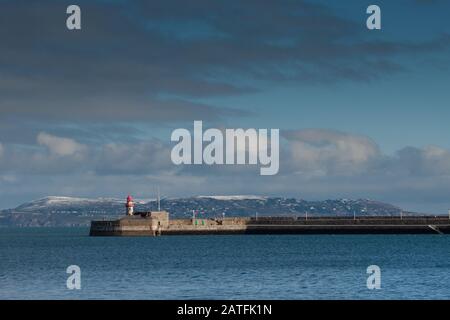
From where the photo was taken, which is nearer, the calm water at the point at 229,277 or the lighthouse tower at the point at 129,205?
the calm water at the point at 229,277

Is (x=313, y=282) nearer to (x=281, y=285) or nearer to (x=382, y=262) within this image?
(x=281, y=285)

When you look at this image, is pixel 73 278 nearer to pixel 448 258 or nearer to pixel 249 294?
pixel 249 294

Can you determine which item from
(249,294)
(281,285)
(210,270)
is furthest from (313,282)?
(210,270)

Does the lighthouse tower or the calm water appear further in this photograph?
the lighthouse tower

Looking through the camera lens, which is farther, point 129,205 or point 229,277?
point 129,205

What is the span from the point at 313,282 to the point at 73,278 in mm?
19351

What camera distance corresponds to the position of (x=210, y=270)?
288ft
